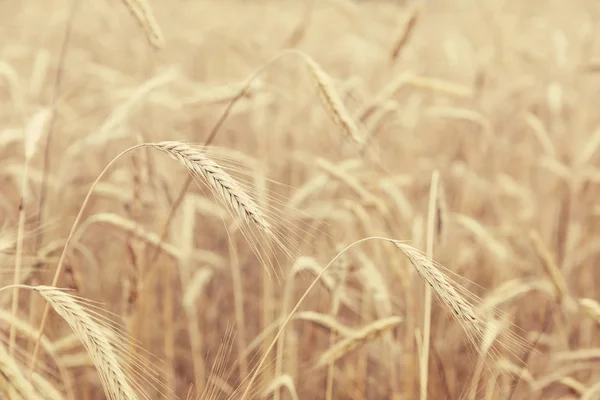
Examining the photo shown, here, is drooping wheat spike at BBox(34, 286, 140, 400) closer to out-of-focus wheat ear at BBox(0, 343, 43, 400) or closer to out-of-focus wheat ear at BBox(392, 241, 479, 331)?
out-of-focus wheat ear at BBox(0, 343, 43, 400)

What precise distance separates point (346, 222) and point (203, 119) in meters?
1.82

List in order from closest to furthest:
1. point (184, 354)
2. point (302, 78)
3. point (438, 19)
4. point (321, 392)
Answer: point (321, 392)
point (184, 354)
point (302, 78)
point (438, 19)

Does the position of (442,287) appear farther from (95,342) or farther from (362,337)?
(95,342)

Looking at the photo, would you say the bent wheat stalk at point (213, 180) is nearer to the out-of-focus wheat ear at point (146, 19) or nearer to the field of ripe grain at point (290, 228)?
the field of ripe grain at point (290, 228)

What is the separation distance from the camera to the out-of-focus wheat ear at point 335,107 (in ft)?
4.18

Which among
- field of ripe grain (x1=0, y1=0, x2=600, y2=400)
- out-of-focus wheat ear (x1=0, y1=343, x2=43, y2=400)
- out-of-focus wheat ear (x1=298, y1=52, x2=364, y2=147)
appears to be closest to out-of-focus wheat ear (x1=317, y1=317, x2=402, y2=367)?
field of ripe grain (x1=0, y1=0, x2=600, y2=400)

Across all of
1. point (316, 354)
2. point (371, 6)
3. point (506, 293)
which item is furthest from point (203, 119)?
point (371, 6)

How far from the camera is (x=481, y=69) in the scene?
8.66ft

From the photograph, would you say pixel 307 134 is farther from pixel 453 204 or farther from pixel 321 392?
pixel 321 392

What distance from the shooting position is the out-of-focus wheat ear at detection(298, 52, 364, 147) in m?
1.27

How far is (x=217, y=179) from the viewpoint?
40.2 inches

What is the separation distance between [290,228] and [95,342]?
3.58 ft

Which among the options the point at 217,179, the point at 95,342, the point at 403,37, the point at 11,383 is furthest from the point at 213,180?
the point at 403,37

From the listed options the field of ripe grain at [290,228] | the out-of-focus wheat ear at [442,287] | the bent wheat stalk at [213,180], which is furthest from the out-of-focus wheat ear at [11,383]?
the out-of-focus wheat ear at [442,287]
